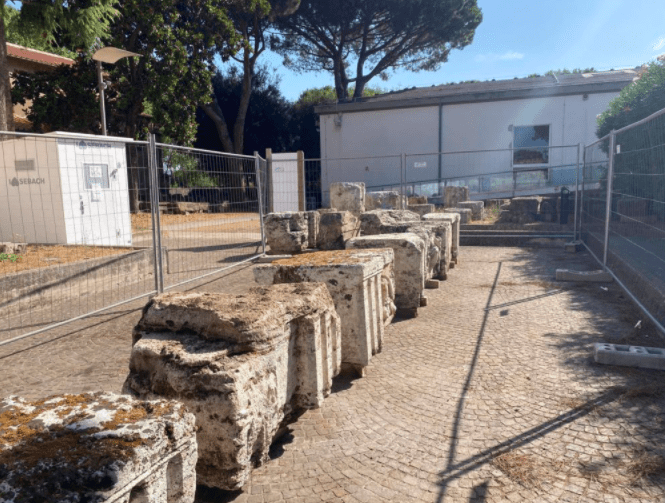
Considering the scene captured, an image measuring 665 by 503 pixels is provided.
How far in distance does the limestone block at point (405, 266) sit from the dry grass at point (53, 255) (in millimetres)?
3982

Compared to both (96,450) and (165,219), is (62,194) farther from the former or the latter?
(96,450)

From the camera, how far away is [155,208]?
5871 mm

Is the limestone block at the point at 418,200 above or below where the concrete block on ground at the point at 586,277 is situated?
above

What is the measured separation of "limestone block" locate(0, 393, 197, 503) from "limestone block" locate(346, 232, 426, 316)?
387cm

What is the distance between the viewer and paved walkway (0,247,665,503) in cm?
253

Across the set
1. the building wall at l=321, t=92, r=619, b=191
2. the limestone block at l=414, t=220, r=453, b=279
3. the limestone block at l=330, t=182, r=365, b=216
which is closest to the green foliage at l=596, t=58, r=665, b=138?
the limestone block at l=414, t=220, r=453, b=279

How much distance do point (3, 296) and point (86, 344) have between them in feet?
4.44

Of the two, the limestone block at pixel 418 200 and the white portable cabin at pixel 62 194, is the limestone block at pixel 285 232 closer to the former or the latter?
the white portable cabin at pixel 62 194

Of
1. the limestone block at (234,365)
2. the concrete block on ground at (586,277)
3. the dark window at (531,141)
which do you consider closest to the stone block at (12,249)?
the limestone block at (234,365)

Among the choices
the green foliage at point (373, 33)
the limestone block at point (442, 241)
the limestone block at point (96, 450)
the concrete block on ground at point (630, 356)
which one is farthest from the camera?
the green foliage at point (373, 33)

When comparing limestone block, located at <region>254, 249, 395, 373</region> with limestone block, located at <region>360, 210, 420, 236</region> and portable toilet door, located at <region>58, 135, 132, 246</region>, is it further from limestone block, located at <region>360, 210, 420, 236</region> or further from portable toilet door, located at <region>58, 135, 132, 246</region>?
portable toilet door, located at <region>58, 135, 132, 246</region>

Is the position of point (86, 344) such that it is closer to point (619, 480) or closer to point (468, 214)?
point (619, 480)

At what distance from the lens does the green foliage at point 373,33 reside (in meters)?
26.0

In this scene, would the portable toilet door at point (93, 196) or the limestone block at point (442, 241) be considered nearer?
the limestone block at point (442, 241)
